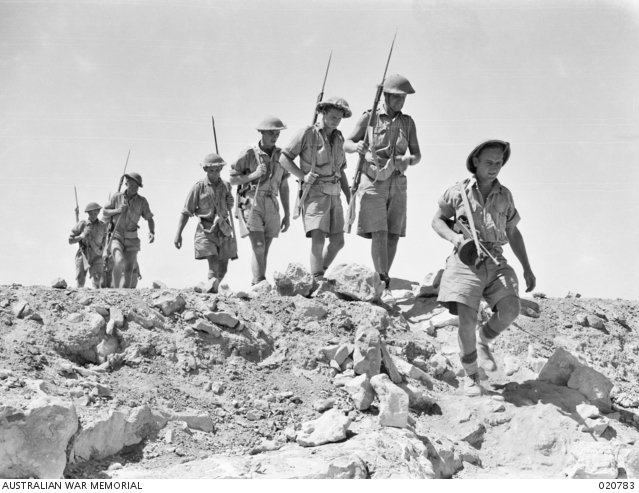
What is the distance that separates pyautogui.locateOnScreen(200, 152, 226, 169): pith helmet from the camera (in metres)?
12.8

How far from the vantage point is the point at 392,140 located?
10.8 m

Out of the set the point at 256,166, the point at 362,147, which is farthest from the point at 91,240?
the point at 362,147

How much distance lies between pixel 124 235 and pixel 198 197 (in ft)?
6.59

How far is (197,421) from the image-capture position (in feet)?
26.2

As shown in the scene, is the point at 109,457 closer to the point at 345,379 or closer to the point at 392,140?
the point at 345,379

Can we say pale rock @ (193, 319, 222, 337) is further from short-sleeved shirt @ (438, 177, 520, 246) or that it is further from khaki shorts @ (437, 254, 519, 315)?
short-sleeved shirt @ (438, 177, 520, 246)

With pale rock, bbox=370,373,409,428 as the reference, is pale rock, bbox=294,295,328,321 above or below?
above

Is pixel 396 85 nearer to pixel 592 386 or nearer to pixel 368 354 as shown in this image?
pixel 368 354

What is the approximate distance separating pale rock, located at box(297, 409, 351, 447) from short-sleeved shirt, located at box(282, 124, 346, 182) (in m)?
3.64

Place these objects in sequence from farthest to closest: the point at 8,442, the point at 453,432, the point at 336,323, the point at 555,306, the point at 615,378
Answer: the point at 555,306
the point at 615,378
the point at 336,323
the point at 453,432
the point at 8,442

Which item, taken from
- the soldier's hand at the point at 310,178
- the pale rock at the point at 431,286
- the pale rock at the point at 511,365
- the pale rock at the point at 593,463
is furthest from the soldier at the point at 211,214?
the pale rock at the point at 593,463

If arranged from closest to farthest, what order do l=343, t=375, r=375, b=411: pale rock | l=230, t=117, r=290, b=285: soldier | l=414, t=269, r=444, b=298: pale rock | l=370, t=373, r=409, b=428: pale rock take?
1. l=370, t=373, r=409, b=428: pale rock
2. l=343, t=375, r=375, b=411: pale rock
3. l=414, t=269, r=444, b=298: pale rock
4. l=230, t=117, r=290, b=285: soldier

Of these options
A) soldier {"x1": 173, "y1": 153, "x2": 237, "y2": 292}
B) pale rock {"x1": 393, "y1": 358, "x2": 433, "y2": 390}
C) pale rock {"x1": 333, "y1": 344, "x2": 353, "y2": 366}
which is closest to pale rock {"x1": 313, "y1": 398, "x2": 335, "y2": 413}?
pale rock {"x1": 333, "y1": 344, "x2": 353, "y2": 366}

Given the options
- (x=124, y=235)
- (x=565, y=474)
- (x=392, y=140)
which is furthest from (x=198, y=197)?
(x=565, y=474)
